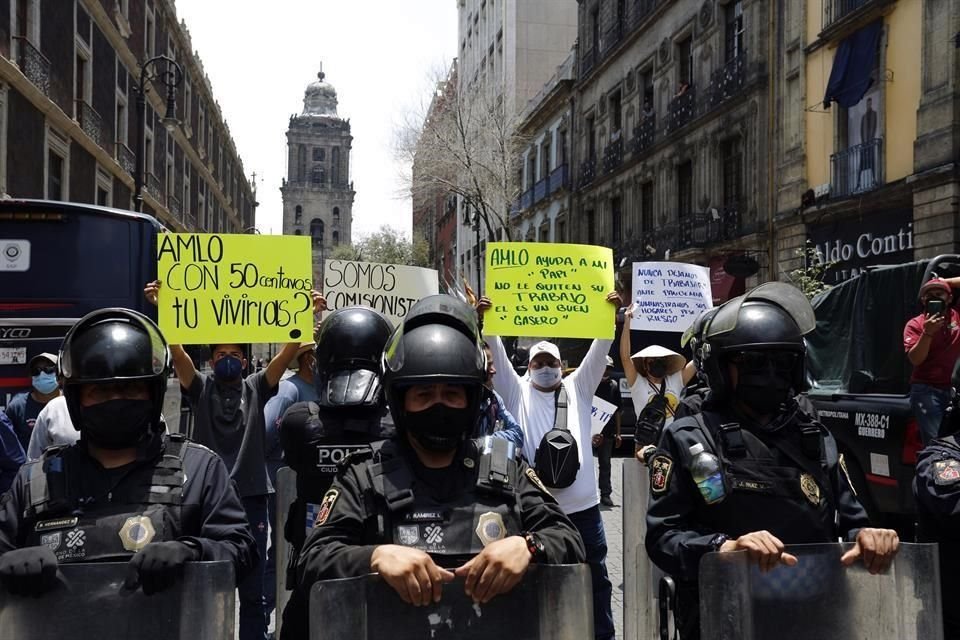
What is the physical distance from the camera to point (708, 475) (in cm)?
250

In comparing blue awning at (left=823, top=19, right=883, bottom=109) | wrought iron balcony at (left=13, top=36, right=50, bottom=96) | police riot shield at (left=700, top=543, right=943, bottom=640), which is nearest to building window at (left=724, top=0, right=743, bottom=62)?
blue awning at (left=823, top=19, right=883, bottom=109)

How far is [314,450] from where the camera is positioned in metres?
3.40

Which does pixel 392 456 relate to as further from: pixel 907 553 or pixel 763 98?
pixel 763 98

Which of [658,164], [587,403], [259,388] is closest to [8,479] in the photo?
[259,388]

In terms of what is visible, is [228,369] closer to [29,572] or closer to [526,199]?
[29,572]

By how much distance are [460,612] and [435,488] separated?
406 mm

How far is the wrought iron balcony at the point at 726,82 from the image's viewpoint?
803 inches

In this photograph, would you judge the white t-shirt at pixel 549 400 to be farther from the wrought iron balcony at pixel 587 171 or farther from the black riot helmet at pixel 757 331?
the wrought iron balcony at pixel 587 171

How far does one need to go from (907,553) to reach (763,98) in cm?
1912

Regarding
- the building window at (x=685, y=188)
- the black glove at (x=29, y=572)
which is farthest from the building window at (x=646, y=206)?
the black glove at (x=29, y=572)

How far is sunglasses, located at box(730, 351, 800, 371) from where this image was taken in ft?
8.65

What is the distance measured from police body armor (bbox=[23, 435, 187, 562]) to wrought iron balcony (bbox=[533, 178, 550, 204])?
111 feet

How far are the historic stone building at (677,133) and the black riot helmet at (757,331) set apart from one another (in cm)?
1579

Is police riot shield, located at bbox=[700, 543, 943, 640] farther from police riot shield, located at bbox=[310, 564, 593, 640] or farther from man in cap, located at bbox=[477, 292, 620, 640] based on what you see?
man in cap, located at bbox=[477, 292, 620, 640]
